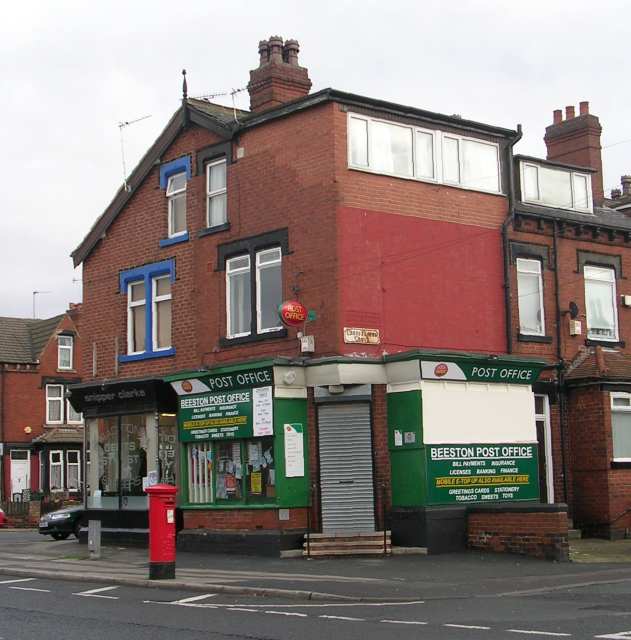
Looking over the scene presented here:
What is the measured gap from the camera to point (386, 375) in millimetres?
21812

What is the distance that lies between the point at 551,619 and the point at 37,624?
5.96 meters

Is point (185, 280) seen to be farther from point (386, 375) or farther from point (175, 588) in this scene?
point (175, 588)

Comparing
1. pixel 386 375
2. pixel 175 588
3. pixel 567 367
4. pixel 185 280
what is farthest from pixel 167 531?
pixel 567 367

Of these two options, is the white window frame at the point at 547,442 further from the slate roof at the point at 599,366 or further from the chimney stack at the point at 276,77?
the chimney stack at the point at 276,77

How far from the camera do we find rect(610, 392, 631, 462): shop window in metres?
24.6

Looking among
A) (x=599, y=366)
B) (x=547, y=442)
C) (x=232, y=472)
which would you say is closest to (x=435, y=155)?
(x=599, y=366)

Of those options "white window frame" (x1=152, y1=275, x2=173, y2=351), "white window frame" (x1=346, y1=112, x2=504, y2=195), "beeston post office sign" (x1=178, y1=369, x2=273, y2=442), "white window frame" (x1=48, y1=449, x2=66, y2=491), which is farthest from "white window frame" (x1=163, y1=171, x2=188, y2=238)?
"white window frame" (x1=48, y1=449, x2=66, y2=491)

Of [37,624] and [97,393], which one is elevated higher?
[97,393]

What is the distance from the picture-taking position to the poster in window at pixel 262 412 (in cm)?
2180

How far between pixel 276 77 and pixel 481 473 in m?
10.5

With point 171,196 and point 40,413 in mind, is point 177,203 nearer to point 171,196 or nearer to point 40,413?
point 171,196

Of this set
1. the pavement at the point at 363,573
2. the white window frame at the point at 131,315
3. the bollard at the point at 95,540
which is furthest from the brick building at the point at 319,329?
the bollard at the point at 95,540

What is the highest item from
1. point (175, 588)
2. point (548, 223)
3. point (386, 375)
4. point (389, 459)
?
point (548, 223)

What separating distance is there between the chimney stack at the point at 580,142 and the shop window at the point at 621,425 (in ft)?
22.1
